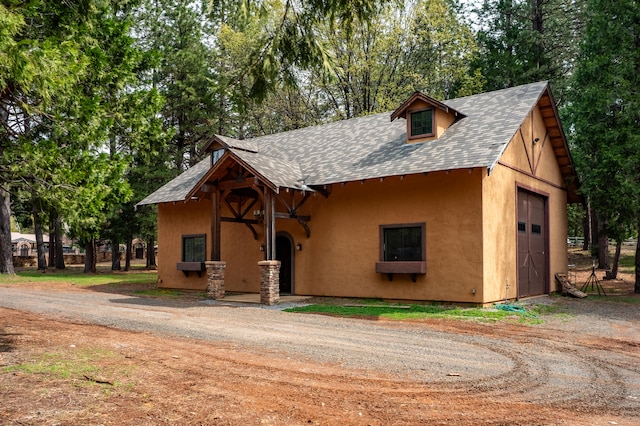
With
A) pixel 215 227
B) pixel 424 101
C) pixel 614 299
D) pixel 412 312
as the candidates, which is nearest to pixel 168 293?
pixel 215 227

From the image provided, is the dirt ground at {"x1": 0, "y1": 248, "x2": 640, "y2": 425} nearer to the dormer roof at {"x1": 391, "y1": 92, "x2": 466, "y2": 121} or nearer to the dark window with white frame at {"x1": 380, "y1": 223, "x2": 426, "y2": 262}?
the dark window with white frame at {"x1": 380, "y1": 223, "x2": 426, "y2": 262}

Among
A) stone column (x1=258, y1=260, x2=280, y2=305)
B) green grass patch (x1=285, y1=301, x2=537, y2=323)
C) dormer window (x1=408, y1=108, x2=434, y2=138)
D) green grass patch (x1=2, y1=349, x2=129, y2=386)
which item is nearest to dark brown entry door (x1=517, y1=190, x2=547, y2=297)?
green grass patch (x1=285, y1=301, x2=537, y2=323)

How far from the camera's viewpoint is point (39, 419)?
4.66 metres

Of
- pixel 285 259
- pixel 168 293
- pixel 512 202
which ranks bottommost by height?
pixel 168 293

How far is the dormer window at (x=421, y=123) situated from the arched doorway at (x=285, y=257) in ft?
19.1

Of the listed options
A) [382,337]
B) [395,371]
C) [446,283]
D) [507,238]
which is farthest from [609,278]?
[395,371]

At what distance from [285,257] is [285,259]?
75 mm

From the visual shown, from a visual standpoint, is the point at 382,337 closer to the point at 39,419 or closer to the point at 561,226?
the point at 39,419

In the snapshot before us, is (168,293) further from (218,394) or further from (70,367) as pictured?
(218,394)

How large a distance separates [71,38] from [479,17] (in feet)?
103

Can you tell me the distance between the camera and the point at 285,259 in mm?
18812

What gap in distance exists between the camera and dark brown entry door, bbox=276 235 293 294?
18.6 metres

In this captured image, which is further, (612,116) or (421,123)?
(612,116)

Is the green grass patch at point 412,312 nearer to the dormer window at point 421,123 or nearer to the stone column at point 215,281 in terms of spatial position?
the stone column at point 215,281
